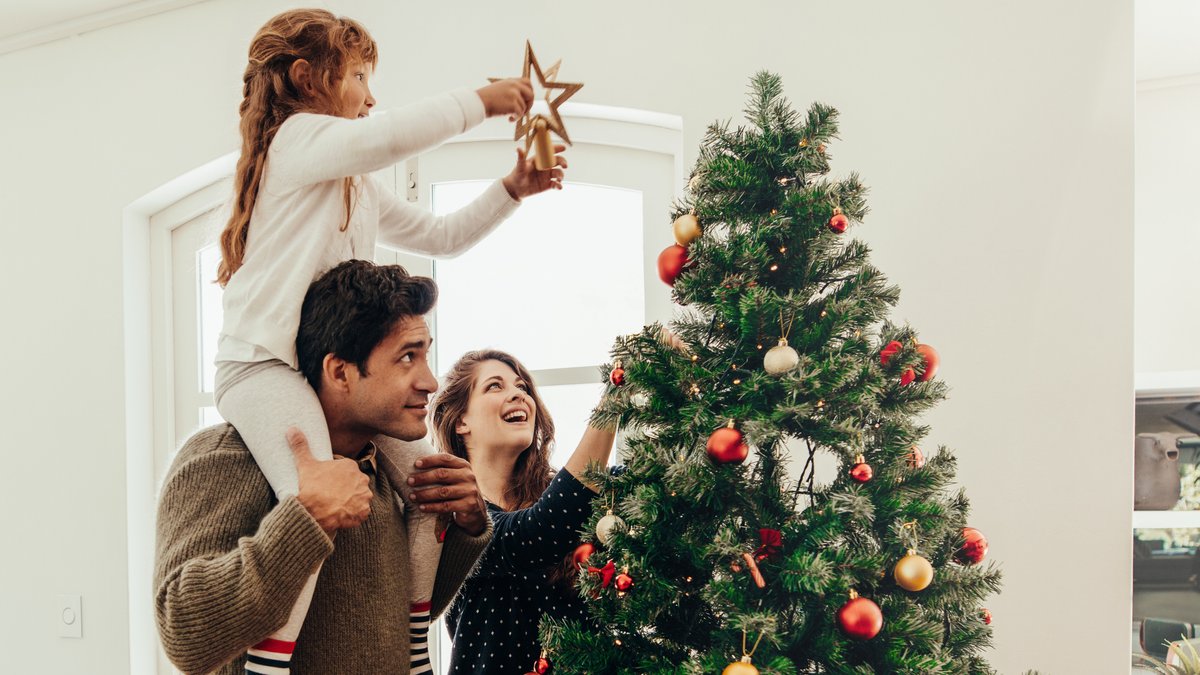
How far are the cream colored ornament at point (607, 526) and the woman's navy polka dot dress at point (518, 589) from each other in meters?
0.29

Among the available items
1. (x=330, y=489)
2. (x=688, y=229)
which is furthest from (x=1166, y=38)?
(x=330, y=489)

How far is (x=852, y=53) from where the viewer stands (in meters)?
1.94

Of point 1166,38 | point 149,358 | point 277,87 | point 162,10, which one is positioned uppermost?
point 162,10

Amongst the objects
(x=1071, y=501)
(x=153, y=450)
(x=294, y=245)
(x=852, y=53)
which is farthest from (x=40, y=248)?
(x=1071, y=501)

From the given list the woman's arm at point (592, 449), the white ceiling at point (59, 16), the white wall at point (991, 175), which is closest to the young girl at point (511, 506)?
the woman's arm at point (592, 449)

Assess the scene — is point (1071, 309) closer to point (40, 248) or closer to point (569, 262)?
point (569, 262)

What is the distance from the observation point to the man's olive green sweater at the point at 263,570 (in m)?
1.05

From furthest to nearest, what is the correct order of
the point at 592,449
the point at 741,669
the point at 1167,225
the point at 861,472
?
the point at 1167,225 → the point at 592,449 → the point at 861,472 → the point at 741,669

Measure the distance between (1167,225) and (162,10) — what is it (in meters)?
2.70

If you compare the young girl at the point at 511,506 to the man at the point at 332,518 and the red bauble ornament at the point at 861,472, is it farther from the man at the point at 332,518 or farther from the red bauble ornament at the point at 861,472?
the red bauble ornament at the point at 861,472

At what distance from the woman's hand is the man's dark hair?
0.91 feet

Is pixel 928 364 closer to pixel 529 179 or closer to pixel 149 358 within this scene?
pixel 529 179

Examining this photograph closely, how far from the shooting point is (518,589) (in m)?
1.61

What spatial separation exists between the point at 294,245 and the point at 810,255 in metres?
0.65
